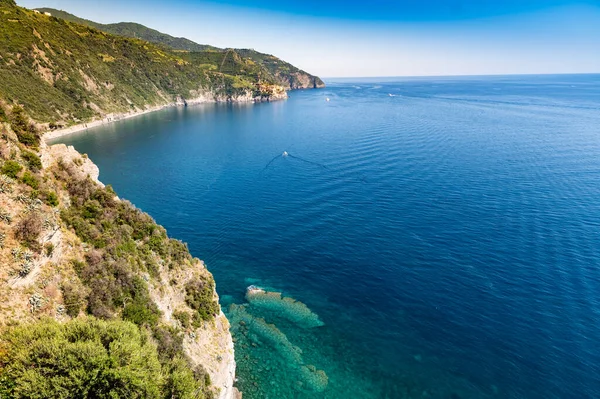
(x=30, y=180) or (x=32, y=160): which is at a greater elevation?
(x=32, y=160)

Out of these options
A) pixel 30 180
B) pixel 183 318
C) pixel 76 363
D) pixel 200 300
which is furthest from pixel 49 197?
pixel 200 300

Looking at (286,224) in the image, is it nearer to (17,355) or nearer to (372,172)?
(372,172)

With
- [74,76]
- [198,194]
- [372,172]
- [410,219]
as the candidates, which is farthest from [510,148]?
[74,76]

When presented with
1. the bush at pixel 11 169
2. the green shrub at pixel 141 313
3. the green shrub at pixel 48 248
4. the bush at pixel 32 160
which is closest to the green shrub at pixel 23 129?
the bush at pixel 32 160

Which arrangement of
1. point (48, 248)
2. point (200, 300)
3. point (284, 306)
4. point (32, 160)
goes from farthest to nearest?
1. point (284, 306)
2. point (200, 300)
3. point (32, 160)
4. point (48, 248)

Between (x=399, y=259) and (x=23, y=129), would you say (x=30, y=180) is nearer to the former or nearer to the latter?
(x=23, y=129)

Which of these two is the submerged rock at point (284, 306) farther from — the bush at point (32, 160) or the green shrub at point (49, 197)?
the bush at point (32, 160)
